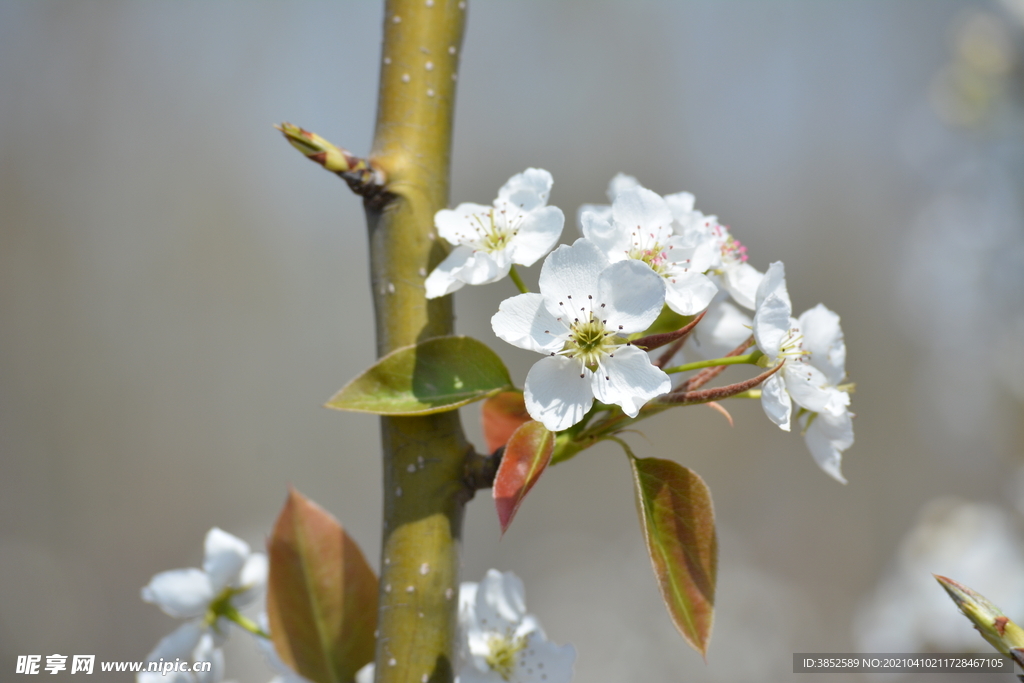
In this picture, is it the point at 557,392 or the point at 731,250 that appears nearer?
the point at 557,392

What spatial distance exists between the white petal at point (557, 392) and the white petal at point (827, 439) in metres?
0.19

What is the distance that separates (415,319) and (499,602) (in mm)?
223

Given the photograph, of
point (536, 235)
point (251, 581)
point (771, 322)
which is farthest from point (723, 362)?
point (251, 581)

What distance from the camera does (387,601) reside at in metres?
0.43

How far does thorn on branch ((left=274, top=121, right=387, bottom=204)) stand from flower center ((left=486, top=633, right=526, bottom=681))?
33cm

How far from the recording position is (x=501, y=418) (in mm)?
525

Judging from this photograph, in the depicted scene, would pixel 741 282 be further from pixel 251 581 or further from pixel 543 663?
pixel 251 581

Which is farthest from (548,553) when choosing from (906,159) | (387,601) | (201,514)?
(387,601)

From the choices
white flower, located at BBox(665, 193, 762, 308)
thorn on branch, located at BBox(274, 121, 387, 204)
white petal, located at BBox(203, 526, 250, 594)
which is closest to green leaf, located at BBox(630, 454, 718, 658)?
white flower, located at BBox(665, 193, 762, 308)

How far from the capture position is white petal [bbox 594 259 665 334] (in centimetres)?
37

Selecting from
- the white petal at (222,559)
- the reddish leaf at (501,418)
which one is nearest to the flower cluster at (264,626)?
the white petal at (222,559)

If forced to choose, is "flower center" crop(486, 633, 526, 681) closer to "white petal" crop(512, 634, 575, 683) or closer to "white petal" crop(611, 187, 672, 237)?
"white petal" crop(512, 634, 575, 683)

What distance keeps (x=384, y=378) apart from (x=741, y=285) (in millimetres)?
262

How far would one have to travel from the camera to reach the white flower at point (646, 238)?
40 cm
